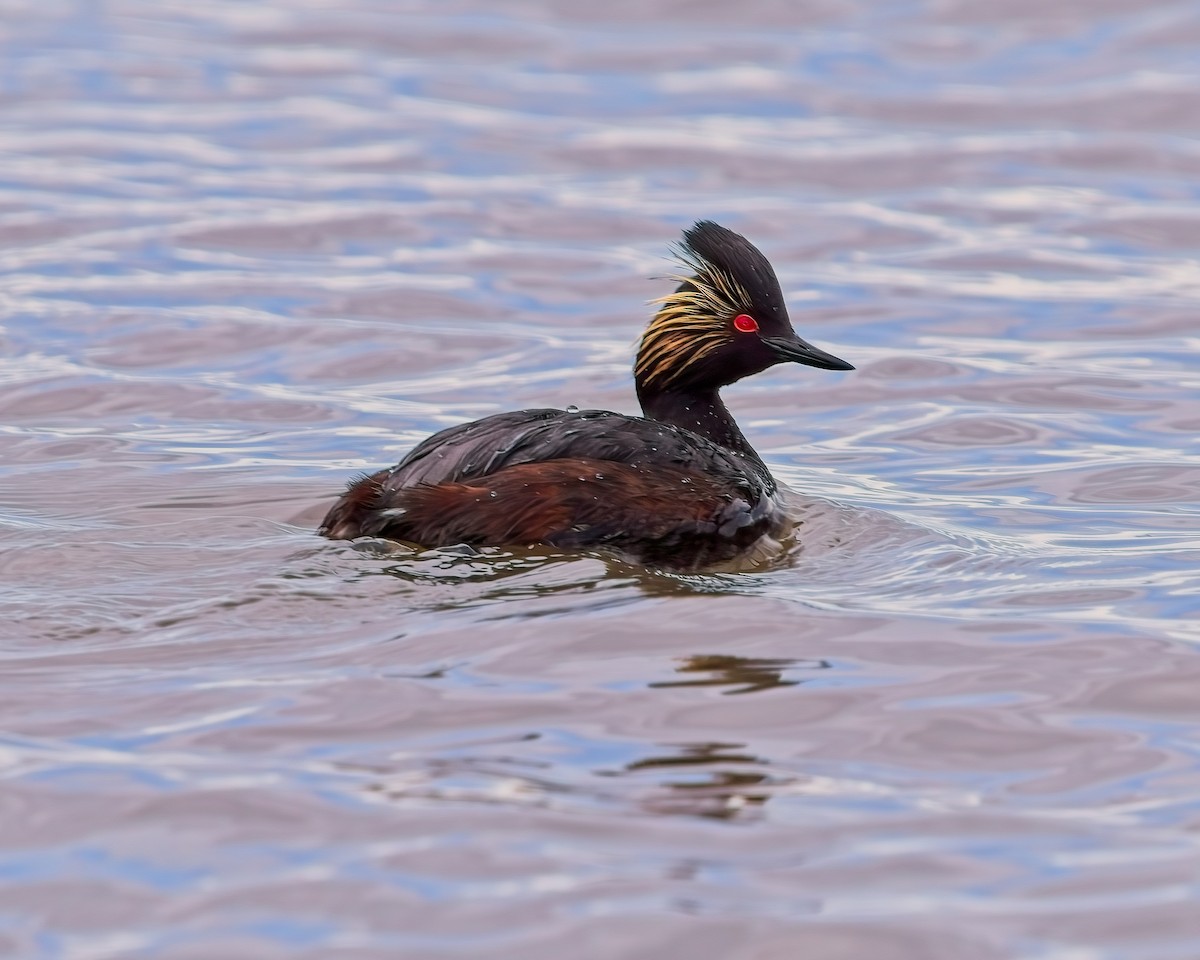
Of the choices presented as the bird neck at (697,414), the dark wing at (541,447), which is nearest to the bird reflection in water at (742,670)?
the dark wing at (541,447)

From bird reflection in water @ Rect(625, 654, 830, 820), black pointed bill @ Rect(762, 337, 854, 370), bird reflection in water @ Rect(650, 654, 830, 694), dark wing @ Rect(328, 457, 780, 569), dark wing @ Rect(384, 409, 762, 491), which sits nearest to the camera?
bird reflection in water @ Rect(625, 654, 830, 820)

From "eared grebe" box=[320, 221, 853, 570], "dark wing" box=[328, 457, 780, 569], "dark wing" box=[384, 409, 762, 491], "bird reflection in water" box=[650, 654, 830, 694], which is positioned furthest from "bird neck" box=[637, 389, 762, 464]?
"bird reflection in water" box=[650, 654, 830, 694]

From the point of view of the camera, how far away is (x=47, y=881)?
198 inches

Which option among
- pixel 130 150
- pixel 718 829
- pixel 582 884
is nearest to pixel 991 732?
pixel 718 829

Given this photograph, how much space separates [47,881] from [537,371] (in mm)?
8011

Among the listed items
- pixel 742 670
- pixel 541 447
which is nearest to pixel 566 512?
pixel 541 447

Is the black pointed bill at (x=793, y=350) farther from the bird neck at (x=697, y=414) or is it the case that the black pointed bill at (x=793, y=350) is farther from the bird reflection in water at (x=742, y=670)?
the bird reflection in water at (x=742, y=670)

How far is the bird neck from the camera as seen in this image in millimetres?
9031

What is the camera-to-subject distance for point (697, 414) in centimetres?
904

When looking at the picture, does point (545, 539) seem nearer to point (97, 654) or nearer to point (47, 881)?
point (97, 654)

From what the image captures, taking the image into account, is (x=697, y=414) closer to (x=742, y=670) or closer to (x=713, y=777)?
(x=742, y=670)

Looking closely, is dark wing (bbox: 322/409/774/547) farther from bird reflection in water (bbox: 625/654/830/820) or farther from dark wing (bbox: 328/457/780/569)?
bird reflection in water (bbox: 625/654/830/820)

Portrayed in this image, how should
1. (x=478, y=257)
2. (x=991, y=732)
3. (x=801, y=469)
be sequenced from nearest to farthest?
1. (x=991, y=732)
2. (x=801, y=469)
3. (x=478, y=257)

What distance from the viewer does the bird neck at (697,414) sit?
9.03 meters
